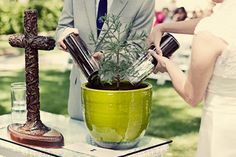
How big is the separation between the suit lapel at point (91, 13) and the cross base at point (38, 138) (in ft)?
2.32

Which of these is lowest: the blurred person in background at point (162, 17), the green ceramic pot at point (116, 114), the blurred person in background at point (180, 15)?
the blurred person in background at point (162, 17)

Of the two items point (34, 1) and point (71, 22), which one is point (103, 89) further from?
point (34, 1)

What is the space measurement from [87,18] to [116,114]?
0.91m

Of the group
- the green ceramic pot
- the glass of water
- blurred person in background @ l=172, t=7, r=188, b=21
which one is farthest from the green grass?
the green ceramic pot

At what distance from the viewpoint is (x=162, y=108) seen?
665 centimetres

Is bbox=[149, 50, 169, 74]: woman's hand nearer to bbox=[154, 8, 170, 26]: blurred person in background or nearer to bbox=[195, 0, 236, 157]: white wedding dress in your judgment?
bbox=[195, 0, 236, 157]: white wedding dress

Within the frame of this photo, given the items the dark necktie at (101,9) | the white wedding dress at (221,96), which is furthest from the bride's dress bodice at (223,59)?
the dark necktie at (101,9)

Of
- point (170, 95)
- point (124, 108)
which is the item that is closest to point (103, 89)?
point (124, 108)

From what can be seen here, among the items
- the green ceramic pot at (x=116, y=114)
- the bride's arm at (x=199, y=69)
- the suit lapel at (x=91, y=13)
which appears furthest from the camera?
the suit lapel at (x=91, y=13)

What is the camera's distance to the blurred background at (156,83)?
5730 millimetres

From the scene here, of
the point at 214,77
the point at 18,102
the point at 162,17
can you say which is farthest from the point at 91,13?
the point at 162,17

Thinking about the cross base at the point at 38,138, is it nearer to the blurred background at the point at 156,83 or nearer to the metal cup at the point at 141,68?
the metal cup at the point at 141,68

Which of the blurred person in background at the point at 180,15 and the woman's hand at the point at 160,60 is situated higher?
the woman's hand at the point at 160,60

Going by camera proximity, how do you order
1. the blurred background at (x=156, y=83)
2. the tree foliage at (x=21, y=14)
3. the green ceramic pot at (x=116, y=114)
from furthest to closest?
the tree foliage at (x=21, y=14) < the blurred background at (x=156, y=83) < the green ceramic pot at (x=116, y=114)
